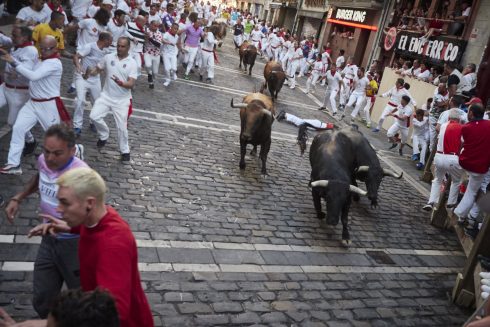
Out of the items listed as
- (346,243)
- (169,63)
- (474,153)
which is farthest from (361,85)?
(346,243)

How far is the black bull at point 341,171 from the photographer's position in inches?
283

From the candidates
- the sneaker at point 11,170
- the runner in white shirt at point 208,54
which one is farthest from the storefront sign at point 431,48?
the sneaker at point 11,170

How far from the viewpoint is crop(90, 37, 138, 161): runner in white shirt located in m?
7.59

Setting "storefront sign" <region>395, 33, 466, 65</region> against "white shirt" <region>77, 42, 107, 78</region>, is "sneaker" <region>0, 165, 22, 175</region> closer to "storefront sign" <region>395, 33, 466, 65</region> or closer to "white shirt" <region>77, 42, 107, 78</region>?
"white shirt" <region>77, 42, 107, 78</region>

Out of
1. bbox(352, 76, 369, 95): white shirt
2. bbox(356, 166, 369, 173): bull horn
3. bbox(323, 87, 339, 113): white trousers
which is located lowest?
bbox(356, 166, 369, 173): bull horn

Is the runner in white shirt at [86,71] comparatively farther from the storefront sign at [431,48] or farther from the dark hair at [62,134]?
the storefront sign at [431,48]

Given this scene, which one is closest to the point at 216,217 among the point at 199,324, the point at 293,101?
the point at 199,324

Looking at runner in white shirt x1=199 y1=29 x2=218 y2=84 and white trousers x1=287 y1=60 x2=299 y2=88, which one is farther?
white trousers x1=287 y1=60 x2=299 y2=88

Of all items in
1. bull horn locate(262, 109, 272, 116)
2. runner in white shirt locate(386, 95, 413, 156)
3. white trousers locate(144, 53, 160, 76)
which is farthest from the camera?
runner in white shirt locate(386, 95, 413, 156)

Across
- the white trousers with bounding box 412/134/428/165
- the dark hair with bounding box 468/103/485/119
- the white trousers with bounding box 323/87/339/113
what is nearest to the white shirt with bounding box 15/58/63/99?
the dark hair with bounding box 468/103/485/119

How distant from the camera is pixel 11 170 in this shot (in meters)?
6.36

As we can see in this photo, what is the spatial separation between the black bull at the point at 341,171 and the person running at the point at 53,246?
14.8 ft

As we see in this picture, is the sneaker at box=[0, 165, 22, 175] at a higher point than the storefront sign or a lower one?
lower

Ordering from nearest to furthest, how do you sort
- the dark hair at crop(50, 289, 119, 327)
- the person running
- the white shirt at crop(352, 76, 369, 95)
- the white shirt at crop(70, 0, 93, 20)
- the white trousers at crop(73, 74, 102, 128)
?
the dark hair at crop(50, 289, 119, 327), the person running, the white trousers at crop(73, 74, 102, 128), the white shirt at crop(70, 0, 93, 20), the white shirt at crop(352, 76, 369, 95)
